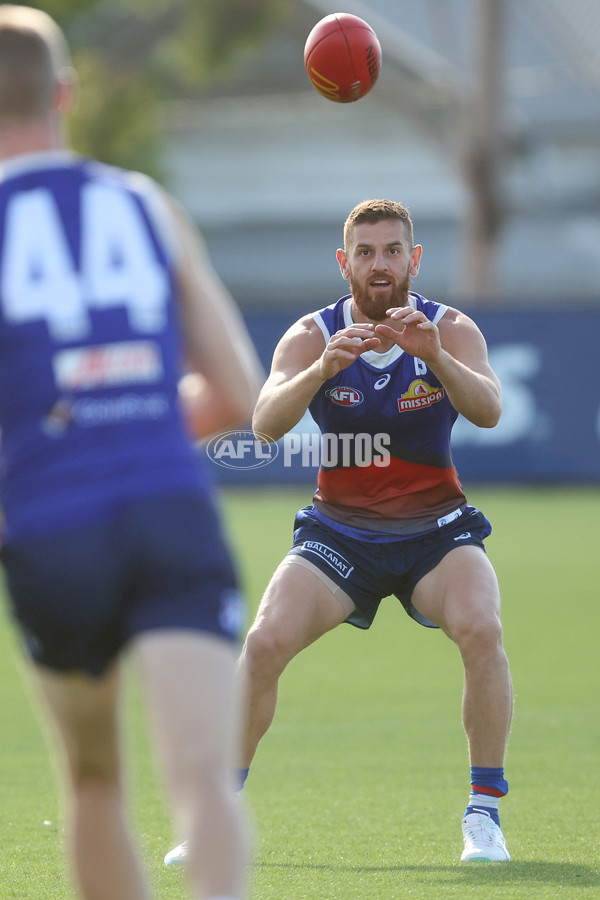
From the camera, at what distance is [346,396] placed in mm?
5570

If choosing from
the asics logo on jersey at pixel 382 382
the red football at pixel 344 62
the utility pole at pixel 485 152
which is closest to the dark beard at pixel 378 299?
the asics logo on jersey at pixel 382 382

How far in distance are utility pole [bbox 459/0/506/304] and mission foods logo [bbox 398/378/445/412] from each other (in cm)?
2097

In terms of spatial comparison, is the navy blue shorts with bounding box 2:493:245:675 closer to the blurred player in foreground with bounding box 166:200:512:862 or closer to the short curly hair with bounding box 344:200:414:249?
the blurred player in foreground with bounding box 166:200:512:862

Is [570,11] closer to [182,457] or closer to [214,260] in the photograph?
[214,260]

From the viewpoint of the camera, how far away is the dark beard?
5.47m

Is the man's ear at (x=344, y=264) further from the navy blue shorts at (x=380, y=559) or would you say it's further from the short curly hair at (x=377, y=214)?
the navy blue shorts at (x=380, y=559)

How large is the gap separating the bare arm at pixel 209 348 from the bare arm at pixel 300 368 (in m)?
1.71

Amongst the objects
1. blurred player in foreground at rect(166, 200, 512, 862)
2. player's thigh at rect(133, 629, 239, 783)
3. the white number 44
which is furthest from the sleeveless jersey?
blurred player in foreground at rect(166, 200, 512, 862)

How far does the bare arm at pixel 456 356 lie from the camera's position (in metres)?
4.74

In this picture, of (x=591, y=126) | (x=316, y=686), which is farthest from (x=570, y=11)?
(x=316, y=686)

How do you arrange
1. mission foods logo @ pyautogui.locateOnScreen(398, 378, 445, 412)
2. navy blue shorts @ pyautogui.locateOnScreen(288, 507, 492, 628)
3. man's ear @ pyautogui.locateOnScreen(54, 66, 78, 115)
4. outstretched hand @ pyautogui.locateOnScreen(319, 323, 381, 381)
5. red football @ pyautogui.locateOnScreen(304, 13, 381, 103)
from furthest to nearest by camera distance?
red football @ pyautogui.locateOnScreen(304, 13, 381, 103), mission foods logo @ pyautogui.locateOnScreen(398, 378, 445, 412), navy blue shorts @ pyautogui.locateOnScreen(288, 507, 492, 628), outstretched hand @ pyautogui.locateOnScreen(319, 323, 381, 381), man's ear @ pyautogui.locateOnScreen(54, 66, 78, 115)

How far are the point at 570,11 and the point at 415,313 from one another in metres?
38.4

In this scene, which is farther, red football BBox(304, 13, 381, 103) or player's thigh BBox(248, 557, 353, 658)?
red football BBox(304, 13, 381, 103)

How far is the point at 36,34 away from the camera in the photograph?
2.96 metres
